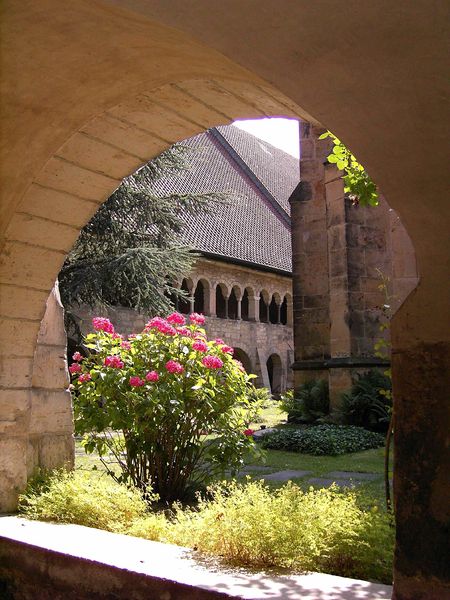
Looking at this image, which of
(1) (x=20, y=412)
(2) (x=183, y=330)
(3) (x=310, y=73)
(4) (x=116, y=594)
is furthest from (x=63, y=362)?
(3) (x=310, y=73)

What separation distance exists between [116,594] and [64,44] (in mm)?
2302

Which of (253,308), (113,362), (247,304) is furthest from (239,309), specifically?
(113,362)

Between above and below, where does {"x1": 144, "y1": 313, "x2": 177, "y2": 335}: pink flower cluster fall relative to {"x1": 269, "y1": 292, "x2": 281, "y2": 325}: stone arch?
below

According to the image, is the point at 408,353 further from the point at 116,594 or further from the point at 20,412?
the point at 20,412

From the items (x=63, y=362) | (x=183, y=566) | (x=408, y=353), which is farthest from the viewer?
(x=63, y=362)

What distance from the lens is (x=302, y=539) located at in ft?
8.48

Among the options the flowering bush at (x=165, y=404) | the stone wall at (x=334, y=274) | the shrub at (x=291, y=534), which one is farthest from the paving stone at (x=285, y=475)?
the stone wall at (x=334, y=274)

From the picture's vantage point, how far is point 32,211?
3.72 metres

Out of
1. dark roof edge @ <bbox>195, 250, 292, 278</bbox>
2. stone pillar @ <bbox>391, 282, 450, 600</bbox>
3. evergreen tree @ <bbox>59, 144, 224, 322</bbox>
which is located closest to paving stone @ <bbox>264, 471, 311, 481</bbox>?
stone pillar @ <bbox>391, 282, 450, 600</bbox>

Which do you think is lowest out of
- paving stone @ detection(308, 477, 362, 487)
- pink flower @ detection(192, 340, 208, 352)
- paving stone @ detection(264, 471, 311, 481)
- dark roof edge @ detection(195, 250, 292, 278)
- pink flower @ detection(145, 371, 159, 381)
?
paving stone @ detection(308, 477, 362, 487)

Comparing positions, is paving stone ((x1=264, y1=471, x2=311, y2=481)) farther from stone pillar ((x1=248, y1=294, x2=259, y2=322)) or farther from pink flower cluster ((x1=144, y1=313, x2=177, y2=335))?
stone pillar ((x1=248, y1=294, x2=259, y2=322))

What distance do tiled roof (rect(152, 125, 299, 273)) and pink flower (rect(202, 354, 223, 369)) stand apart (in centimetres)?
1352

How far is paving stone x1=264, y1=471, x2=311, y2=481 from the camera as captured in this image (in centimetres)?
640

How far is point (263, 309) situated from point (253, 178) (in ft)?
20.7
